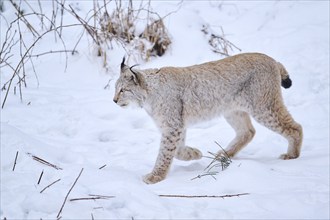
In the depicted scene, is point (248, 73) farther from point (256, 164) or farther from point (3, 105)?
point (3, 105)

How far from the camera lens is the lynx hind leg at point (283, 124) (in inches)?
173

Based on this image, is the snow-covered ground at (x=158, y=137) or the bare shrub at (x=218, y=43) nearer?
the snow-covered ground at (x=158, y=137)

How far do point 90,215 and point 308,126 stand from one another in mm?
3288

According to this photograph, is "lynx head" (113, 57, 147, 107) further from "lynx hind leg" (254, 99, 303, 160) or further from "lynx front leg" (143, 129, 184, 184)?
"lynx hind leg" (254, 99, 303, 160)

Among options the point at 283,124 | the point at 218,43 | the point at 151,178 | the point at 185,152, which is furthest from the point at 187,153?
the point at 218,43

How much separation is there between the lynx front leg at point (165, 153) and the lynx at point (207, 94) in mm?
13

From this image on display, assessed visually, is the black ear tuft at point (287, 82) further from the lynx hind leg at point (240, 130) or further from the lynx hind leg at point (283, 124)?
the lynx hind leg at point (240, 130)

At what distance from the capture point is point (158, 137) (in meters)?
5.03

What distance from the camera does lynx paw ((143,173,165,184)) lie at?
12.7 ft

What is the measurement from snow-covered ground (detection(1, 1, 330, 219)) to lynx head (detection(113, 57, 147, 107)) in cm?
60

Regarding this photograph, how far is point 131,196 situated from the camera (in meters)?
2.95

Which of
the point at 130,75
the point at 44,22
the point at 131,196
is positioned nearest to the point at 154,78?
the point at 130,75

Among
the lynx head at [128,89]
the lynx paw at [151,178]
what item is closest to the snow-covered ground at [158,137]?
the lynx paw at [151,178]

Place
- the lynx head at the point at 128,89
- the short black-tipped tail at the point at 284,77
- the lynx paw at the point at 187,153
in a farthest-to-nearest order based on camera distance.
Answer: the short black-tipped tail at the point at 284,77, the lynx paw at the point at 187,153, the lynx head at the point at 128,89
